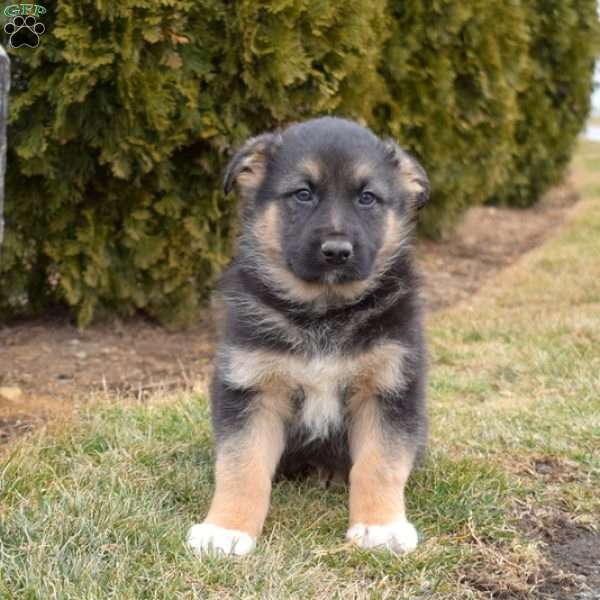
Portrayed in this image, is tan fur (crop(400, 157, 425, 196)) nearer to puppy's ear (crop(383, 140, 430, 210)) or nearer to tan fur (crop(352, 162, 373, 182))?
puppy's ear (crop(383, 140, 430, 210))

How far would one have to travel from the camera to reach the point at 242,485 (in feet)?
10.7

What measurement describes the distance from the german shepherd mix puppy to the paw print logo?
8.36ft

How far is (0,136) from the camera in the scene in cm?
386

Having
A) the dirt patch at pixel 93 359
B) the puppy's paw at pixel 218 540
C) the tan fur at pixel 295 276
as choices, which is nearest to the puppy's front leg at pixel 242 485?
Result: the puppy's paw at pixel 218 540

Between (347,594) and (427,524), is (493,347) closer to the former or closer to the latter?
(427,524)

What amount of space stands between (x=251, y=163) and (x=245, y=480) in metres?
1.23

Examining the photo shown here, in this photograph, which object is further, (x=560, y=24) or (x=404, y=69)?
(x=560, y=24)

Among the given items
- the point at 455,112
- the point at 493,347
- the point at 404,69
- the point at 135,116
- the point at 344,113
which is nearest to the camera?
the point at 135,116

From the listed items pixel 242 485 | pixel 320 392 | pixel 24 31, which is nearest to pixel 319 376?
pixel 320 392

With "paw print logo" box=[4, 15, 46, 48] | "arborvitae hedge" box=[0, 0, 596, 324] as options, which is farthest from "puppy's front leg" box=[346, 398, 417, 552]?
"paw print logo" box=[4, 15, 46, 48]

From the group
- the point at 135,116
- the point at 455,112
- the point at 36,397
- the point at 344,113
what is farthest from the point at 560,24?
the point at 36,397

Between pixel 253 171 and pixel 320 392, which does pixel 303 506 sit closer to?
pixel 320 392

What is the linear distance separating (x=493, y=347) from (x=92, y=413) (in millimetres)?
2895

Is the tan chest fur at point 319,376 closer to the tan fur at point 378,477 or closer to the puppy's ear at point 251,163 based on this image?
the tan fur at point 378,477
